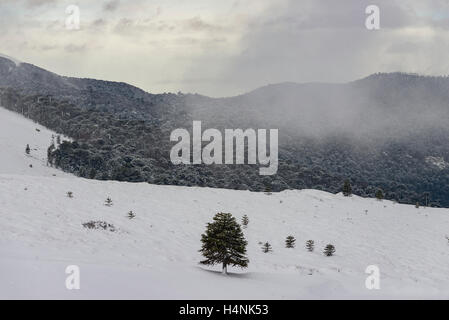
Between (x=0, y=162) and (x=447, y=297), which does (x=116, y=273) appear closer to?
(x=447, y=297)

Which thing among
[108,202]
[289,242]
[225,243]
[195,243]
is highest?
[108,202]

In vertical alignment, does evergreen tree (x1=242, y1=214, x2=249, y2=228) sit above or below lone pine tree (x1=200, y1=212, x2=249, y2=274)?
above

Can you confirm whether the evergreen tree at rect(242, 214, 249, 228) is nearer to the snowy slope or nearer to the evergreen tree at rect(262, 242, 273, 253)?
the evergreen tree at rect(262, 242, 273, 253)

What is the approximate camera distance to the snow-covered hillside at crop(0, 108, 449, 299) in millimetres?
17375

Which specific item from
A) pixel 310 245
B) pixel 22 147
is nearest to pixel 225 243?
pixel 310 245

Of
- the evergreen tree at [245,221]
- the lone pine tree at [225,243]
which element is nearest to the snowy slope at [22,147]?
the evergreen tree at [245,221]

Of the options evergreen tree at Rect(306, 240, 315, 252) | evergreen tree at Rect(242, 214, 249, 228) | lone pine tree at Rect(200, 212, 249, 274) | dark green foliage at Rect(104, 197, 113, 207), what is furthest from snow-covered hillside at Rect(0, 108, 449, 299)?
evergreen tree at Rect(242, 214, 249, 228)

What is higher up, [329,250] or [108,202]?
[108,202]

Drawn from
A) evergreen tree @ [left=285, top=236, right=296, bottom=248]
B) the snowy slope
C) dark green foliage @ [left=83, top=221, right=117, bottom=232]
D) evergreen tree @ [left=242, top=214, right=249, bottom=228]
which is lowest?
evergreen tree @ [left=285, top=236, right=296, bottom=248]

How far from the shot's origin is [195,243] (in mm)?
29641

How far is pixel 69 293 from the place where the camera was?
570 inches

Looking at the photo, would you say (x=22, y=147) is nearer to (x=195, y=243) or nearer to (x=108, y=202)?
(x=108, y=202)

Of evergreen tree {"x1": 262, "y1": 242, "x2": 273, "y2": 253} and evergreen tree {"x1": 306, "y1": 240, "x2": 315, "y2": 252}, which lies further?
evergreen tree {"x1": 306, "y1": 240, "x2": 315, "y2": 252}
